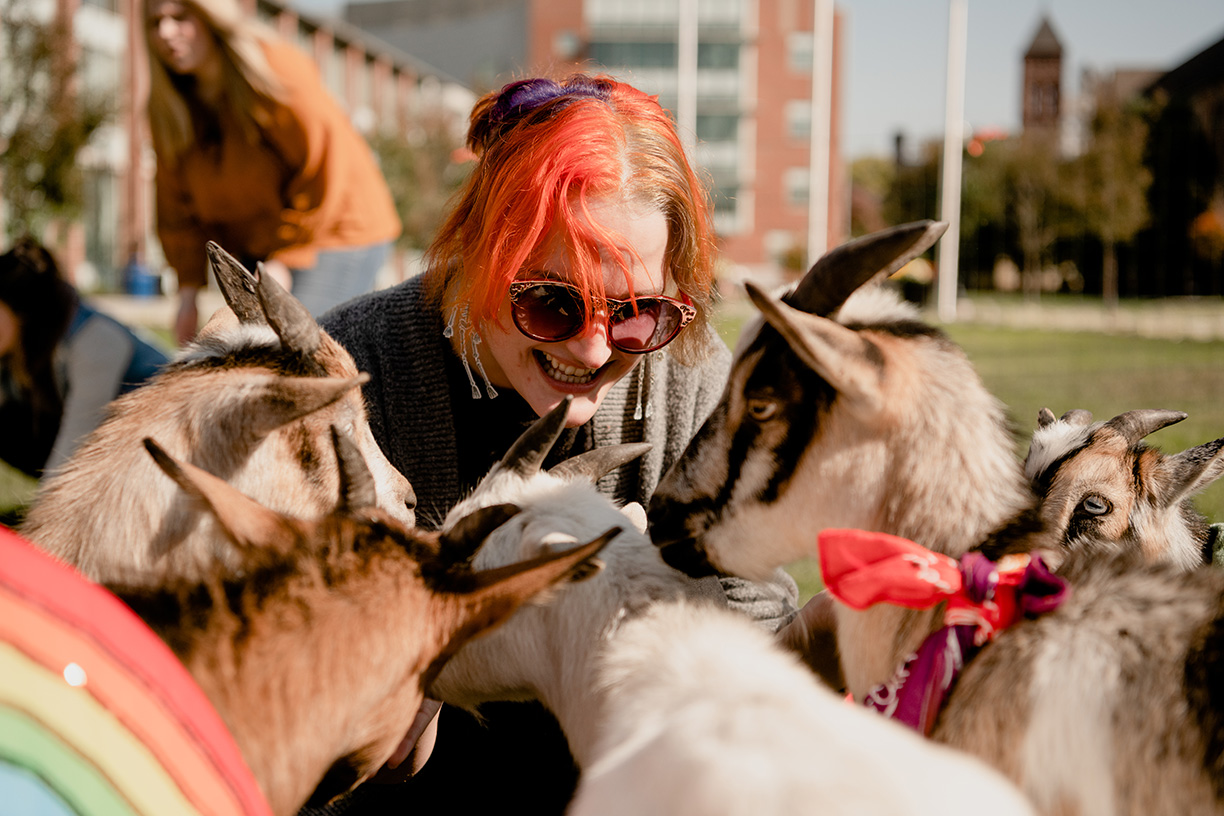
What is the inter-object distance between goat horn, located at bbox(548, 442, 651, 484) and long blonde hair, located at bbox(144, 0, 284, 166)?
103 inches

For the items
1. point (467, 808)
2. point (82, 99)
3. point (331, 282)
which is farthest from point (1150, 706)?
point (82, 99)

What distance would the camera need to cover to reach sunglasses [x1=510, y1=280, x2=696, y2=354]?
2994mm

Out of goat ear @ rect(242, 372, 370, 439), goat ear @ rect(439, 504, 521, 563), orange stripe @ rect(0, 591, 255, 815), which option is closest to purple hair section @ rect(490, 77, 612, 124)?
goat ear @ rect(242, 372, 370, 439)

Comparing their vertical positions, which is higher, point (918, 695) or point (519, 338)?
point (519, 338)

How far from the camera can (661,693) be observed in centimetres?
190

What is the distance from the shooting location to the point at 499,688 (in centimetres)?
262

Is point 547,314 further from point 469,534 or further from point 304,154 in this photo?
point 304,154

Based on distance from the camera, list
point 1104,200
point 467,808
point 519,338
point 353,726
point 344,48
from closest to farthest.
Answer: point 353,726
point 519,338
point 467,808
point 1104,200
point 344,48

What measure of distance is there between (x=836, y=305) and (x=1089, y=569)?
0.76 metres

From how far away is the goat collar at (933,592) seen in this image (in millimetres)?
1988

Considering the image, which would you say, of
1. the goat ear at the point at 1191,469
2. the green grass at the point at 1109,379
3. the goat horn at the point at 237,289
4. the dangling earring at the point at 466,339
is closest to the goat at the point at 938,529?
the goat ear at the point at 1191,469

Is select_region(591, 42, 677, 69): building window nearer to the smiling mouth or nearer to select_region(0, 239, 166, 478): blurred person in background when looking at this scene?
select_region(0, 239, 166, 478): blurred person in background

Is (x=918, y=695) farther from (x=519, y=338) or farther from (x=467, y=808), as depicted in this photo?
(x=467, y=808)

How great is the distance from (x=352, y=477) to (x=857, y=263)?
1201mm
